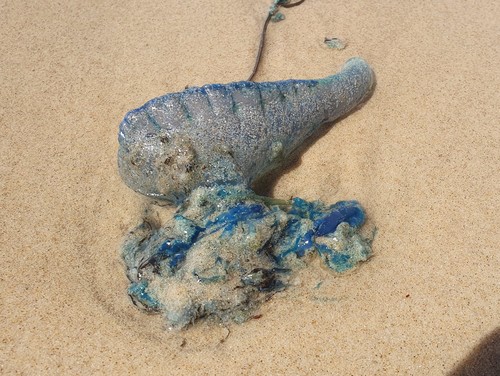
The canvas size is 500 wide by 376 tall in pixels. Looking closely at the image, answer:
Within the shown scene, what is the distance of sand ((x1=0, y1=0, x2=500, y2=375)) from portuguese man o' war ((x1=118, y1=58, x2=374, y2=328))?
5.1 inches

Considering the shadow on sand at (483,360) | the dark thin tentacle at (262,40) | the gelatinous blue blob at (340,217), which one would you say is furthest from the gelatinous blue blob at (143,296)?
the dark thin tentacle at (262,40)

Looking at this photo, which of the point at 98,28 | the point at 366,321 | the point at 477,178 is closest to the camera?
the point at 366,321

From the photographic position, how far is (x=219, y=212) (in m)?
2.67

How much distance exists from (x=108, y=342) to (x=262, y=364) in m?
0.82

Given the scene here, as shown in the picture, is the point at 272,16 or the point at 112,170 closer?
the point at 112,170

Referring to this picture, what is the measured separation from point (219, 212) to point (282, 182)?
0.70 m

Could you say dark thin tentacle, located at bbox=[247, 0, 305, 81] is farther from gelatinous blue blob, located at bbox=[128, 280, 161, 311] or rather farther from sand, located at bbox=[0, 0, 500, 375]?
gelatinous blue blob, located at bbox=[128, 280, 161, 311]

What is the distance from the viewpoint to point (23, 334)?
241 cm

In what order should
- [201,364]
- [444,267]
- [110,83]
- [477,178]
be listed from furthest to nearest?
[110,83] → [477,178] → [444,267] → [201,364]

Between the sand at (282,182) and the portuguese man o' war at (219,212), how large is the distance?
0.43 ft

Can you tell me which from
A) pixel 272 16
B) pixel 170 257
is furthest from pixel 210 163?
pixel 272 16

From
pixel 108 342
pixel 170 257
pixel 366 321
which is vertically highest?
pixel 170 257

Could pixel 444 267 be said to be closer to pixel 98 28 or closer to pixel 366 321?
pixel 366 321

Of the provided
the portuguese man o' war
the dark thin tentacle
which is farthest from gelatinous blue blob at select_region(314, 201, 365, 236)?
the dark thin tentacle
